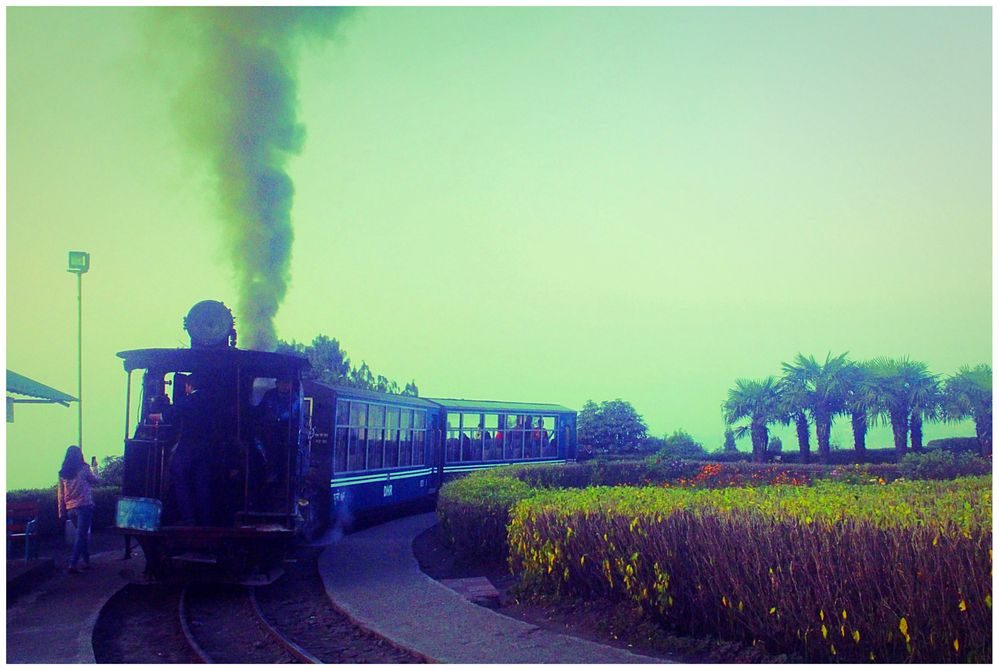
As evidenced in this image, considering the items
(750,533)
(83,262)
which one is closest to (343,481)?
(83,262)

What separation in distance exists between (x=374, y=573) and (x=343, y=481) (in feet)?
13.8

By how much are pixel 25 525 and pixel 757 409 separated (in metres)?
15.5

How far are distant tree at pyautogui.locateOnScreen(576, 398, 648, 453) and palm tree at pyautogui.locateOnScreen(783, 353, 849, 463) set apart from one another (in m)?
12.7

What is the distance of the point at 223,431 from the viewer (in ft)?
36.7

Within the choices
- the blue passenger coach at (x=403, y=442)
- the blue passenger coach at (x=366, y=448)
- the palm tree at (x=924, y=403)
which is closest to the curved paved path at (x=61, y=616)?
the blue passenger coach at (x=403, y=442)

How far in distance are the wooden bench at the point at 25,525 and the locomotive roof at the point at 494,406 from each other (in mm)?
10423

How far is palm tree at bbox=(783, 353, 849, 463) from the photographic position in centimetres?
1708

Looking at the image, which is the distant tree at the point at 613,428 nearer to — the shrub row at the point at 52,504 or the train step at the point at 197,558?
the shrub row at the point at 52,504

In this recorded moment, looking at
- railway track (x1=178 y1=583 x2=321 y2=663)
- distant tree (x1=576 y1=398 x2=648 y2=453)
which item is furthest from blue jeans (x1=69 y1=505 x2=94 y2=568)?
distant tree (x1=576 y1=398 x2=648 y2=453)

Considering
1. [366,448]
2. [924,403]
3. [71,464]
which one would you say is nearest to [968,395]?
[924,403]

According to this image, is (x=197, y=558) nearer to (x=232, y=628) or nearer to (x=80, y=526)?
(x=232, y=628)

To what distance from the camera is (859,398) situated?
642 inches

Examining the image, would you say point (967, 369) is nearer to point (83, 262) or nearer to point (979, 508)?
point (979, 508)

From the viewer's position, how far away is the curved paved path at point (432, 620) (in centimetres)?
732
